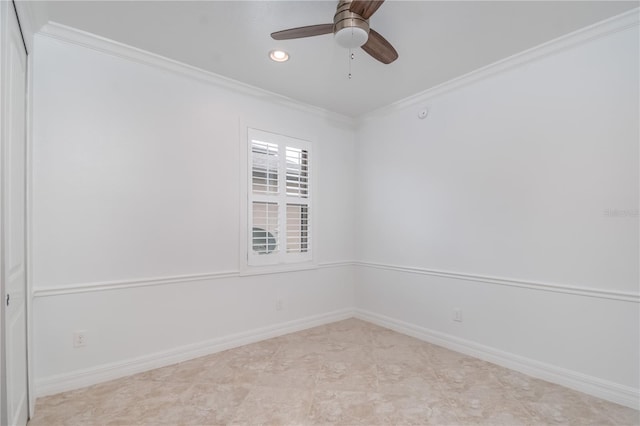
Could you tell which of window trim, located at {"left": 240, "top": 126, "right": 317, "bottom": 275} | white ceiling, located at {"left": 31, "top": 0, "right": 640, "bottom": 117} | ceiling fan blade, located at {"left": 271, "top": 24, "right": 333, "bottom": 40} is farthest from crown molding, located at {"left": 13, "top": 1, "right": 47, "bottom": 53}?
window trim, located at {"left": 240, "top": 126, "right": 317, "bottom": 275}

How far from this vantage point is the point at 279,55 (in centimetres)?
281

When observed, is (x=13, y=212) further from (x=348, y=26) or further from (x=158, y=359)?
(x=348, y=26)

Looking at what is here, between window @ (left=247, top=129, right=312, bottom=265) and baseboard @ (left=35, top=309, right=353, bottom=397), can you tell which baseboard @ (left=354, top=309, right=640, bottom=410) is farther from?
window @ (left=247, top=129, right=312, bottom=265)

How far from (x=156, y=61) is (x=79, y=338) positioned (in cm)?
237

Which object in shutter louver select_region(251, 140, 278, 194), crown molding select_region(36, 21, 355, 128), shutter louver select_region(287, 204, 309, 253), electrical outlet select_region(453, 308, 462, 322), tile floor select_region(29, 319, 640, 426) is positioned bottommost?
tile floor select_region(29, 319, 640, 426)

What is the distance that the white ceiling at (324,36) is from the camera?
220cm

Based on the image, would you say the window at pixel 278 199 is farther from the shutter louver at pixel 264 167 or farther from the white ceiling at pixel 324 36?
the white ceiling at pixel 324 36

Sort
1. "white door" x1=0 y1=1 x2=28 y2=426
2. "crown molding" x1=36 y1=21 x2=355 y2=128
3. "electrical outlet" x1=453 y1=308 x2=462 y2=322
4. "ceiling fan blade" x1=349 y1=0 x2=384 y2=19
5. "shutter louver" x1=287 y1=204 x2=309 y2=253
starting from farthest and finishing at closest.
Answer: "shutter louver" x1=287 y1=204 x2=309 y2=253 < "electrical outlet" x1=453 y1=308 x2=462 y2=322 < "crown molding" x1=36 y1=21 x2=355 y2=128 < "ceiling fan blade" x1=349 y1=0 x2=384 y2=19 < "white door" x1=0 y1=1 x2=28 y2=426

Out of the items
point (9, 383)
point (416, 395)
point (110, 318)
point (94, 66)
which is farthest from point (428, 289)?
point (94, 66)

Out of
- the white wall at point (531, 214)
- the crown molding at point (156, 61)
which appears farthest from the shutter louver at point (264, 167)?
the white wall at point (531, 214)

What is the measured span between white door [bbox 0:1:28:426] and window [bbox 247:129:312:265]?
5.95 feet

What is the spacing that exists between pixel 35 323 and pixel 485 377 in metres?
3.46

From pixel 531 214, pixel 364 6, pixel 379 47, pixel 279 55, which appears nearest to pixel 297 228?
pixel 279 55

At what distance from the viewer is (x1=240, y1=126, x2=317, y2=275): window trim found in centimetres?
338
